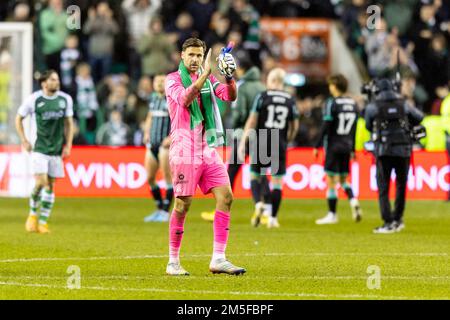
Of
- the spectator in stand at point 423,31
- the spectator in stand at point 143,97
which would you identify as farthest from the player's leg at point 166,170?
the spectator in stand at point 423,31

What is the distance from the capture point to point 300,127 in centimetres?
2838

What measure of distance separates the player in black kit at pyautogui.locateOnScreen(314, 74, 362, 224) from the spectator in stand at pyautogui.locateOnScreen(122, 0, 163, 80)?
9.67 m

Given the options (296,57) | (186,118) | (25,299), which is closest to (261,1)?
(296,57)

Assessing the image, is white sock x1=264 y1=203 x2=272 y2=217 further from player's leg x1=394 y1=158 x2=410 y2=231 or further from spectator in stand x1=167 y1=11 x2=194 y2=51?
spectator in stand x1=167 y1=11 x2=194 y2=51

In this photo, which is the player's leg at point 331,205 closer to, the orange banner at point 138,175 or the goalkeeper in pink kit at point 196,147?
the orange banner at point 138,175

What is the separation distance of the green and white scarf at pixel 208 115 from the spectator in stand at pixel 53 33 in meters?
15.8

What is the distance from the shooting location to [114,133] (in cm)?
2766

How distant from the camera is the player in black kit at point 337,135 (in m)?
20.3

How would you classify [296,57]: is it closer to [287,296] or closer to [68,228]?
[68,228]

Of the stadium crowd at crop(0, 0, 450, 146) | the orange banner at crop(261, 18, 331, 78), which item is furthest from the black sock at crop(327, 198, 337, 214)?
the orange banner at crop(261, 18, 331, 78)

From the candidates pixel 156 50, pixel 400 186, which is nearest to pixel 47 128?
pixel 400 186

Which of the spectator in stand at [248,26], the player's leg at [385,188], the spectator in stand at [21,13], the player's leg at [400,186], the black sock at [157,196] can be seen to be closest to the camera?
the player's leg at [400,186]

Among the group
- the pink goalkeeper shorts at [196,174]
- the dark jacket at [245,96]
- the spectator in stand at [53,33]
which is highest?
the spectator in stand at [53,33]

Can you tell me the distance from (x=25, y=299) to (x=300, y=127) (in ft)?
58.1
